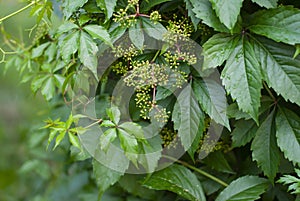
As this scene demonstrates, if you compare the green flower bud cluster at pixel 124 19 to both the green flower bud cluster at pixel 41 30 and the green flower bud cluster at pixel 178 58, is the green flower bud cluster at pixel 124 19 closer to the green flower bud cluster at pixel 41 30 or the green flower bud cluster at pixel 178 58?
the green flower bud cluster at pixel 178 58

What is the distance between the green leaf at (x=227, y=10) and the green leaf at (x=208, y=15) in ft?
0.13

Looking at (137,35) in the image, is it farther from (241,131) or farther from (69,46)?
(241,131)

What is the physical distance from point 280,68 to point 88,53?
0.43m

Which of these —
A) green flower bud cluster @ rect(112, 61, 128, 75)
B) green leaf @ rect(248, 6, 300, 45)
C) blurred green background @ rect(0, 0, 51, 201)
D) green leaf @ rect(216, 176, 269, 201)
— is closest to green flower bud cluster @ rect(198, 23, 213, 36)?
green leaf @ rect(248, 6, 300, 45)

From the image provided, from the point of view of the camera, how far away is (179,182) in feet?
3.88

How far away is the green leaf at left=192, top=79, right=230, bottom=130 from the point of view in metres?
1.01

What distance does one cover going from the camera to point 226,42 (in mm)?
954

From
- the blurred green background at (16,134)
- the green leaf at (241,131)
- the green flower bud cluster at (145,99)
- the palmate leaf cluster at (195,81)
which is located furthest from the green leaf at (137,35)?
the blurred green background at (16,134)

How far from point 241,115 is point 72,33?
0.45 meters

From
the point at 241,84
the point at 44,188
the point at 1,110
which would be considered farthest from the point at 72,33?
the point at 1,110

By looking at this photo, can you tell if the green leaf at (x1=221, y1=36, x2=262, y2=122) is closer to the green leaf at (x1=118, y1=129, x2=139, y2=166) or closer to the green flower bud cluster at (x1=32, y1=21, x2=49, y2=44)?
the green leaf at (x1=118, y1=129, x2=139, y2=166)

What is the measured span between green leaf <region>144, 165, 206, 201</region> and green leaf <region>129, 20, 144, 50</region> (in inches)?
15.9

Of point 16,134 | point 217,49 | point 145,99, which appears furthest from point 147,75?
point 16,134

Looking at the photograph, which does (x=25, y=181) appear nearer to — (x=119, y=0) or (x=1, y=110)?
(x=1, y=110)
